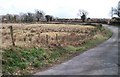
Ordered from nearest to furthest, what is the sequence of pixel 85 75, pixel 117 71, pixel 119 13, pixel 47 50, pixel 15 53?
pixel 85 75, pixel 117 71, pixel 15 53, pixel 47 50, pixel 119 13

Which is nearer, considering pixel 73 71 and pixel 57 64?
pixel 73 71

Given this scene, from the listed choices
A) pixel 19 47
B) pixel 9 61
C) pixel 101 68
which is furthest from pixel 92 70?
pixel 19 47

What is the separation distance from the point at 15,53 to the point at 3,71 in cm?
332

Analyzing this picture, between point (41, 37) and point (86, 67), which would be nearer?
point (86, 67)

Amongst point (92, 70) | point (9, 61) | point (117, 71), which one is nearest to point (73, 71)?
point (92, 70)

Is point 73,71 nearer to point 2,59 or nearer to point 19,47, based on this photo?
point 2,59

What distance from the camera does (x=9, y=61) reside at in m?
17.7

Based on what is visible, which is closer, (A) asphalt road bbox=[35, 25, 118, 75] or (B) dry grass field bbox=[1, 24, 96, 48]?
(A) asphalt road bbox=[35, 25, 118, 75]

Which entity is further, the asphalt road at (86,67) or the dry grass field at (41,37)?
the dry grass field at (41,37)

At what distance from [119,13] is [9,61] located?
13410 centimetres

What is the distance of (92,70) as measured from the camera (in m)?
17.5

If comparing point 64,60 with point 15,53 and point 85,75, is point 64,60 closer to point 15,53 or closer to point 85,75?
point 15,53

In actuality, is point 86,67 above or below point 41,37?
below

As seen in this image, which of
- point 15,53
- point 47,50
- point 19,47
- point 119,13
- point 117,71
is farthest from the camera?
point 119,13
